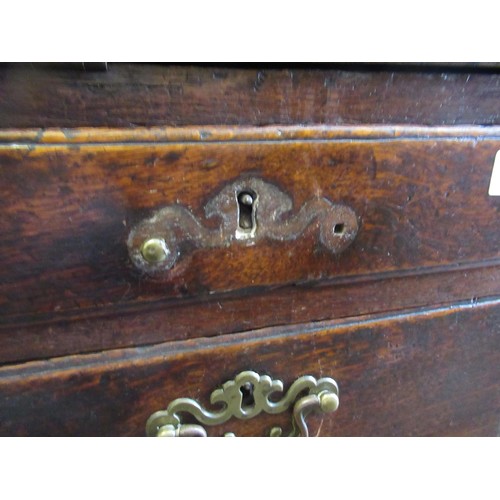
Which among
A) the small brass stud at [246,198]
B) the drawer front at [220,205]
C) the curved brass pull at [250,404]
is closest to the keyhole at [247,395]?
the curved brass pull at [250,404]

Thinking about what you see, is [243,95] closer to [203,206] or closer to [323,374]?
[203,206]

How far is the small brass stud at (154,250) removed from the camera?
371 mm

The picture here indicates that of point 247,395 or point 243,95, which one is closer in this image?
point 243,95

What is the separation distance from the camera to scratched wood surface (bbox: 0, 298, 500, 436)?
42 centimetres

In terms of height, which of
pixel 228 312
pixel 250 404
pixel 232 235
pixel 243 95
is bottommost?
pixel 250 404

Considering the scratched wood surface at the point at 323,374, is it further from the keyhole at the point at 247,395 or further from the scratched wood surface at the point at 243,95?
the scratched wood surface at the point at 243,95

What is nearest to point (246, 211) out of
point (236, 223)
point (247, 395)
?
point (236, 223)

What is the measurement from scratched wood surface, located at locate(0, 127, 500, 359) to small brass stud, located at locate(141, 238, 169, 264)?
0.08 ft

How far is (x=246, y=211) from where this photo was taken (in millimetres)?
407

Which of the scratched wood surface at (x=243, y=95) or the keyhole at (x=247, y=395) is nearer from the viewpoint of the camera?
the scratched wood surface at (x=243, y=95)

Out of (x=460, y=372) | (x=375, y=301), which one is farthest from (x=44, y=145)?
(x=460, y=372)

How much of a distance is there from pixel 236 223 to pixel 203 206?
0.13 feet

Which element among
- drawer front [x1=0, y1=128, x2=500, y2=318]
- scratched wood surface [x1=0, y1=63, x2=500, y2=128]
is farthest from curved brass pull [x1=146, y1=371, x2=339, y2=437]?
scratched wood surface [x1=0, y1=63, x2=500, y2=128]

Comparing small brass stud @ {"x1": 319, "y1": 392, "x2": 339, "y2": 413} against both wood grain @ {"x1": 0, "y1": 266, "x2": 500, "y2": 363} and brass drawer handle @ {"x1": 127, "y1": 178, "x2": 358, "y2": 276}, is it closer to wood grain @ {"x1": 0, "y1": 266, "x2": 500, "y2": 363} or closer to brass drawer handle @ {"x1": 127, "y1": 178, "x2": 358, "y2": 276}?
wood grain @ {"x1": 0, "y1": 266, "x2": 500, "y2": 363}
